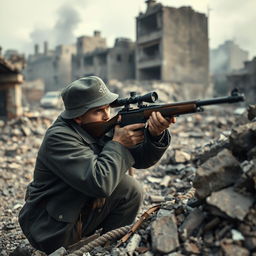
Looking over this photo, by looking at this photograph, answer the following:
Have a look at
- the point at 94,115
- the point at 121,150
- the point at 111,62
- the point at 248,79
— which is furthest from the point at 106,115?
the point at 111,62

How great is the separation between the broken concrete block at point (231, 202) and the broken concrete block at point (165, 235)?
13.6 inches

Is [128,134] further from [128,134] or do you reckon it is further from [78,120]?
[78,120]

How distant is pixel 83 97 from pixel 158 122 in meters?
0.69

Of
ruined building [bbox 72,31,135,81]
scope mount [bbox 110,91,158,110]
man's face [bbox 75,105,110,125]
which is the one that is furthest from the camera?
ruined building [bbox 72,31,135,81]

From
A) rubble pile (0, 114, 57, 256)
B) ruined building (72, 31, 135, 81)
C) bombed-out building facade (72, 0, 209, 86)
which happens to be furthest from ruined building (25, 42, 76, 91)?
rubble pile (0, 114, 57, 256)

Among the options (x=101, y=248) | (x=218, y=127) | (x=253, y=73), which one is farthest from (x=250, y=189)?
(x=253, y=73)

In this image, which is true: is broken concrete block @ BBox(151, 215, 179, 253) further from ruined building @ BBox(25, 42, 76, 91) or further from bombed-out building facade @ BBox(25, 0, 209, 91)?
ruined building @ BBox(25, 42, 76, 91)

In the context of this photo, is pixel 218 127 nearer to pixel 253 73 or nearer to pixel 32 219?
pixel 32 219

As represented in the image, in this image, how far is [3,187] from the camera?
18.5 ft

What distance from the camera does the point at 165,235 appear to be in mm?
2152

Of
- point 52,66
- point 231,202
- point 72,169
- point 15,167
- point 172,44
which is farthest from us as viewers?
point 52,66

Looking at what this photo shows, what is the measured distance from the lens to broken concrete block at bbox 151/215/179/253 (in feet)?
6.79

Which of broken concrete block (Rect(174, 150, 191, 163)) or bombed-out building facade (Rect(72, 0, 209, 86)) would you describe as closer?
broken concrete block (Rect(174, 150, 191, 163))

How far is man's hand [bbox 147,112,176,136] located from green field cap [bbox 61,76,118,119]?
1.34ft
